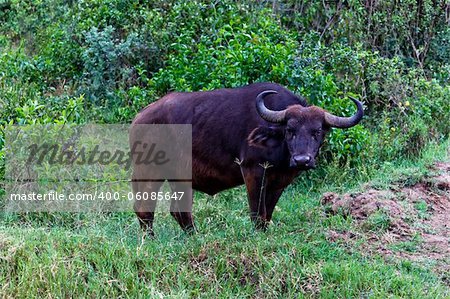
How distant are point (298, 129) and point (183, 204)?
1280 millimetres

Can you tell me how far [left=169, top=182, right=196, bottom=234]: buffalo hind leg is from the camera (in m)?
6.43

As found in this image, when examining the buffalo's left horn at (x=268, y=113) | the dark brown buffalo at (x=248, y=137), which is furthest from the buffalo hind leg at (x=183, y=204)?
the buffalo's left horn at (x=268, y=113)

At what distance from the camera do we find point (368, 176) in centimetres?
777

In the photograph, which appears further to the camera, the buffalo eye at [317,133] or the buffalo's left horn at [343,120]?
the buffalo's left horn at [343,120]

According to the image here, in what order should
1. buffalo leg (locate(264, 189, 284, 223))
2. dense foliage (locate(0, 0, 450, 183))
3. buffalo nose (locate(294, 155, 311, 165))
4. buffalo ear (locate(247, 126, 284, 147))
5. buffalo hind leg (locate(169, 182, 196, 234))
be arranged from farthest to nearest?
dense foliage (locate(0, 0, 450, 183)) → buffalo hind leg (locate(169, 182, 196, 234)) → buffalo leg (locate(264, 189, 284, 223)) → buffalo ear (locate(247, 126, 284, 147)) → buffalo nose (locate(294, 155, 311, 165))

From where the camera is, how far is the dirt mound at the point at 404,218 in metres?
5.95

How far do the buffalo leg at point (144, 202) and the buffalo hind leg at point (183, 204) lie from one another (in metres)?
0.18

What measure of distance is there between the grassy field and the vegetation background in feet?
0.04

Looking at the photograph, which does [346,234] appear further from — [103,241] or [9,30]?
[9,30]

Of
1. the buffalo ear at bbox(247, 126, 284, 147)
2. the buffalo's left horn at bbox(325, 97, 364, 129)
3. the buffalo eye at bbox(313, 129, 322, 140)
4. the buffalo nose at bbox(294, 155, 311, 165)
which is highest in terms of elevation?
the buffalo's left horn at bbox(325, 97, 364, 129)

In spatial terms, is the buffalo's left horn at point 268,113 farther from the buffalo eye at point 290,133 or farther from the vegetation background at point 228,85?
the vegetation background at point 228,85

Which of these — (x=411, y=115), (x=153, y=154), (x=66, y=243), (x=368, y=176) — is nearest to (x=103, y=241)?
(x=66, y=243)

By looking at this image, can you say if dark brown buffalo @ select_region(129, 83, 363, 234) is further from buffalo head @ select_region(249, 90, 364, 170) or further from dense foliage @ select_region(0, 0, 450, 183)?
dense foliage @ select_region(0, 0, 450, 183)

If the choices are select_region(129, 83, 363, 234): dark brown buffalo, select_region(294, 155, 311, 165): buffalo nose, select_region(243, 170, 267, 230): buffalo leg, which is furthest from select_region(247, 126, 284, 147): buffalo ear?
select_region(294, 155, 311, 165): buffalo nose
